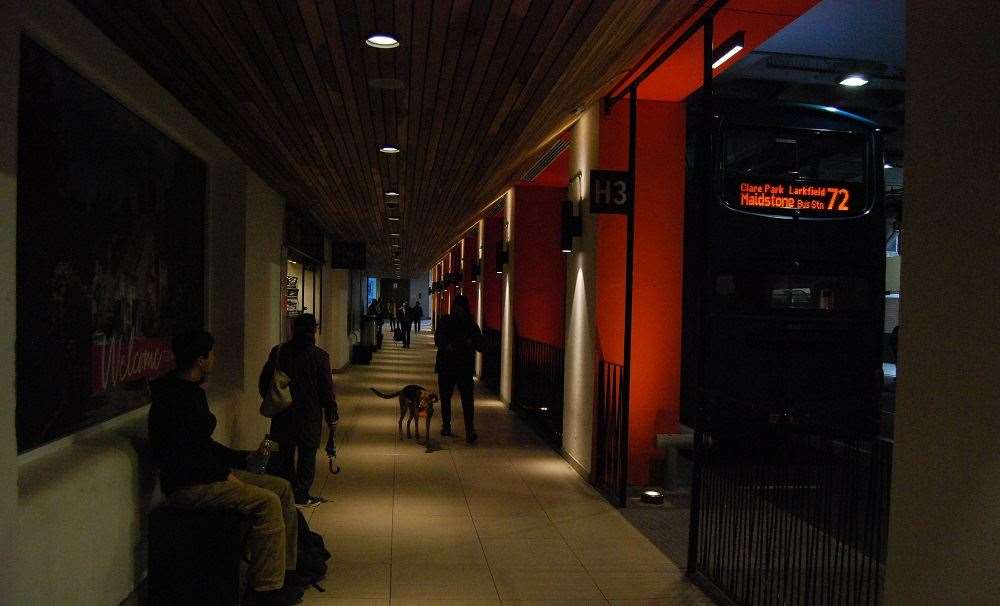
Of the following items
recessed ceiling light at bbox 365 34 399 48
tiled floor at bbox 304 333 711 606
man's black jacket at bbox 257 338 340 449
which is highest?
recessed ceiling light at bbox 365 34 399 48

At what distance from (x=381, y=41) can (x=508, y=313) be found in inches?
329

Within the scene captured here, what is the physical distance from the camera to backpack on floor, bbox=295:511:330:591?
4.38m

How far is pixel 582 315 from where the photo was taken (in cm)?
749

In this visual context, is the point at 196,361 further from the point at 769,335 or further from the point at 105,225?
the point at 769,335

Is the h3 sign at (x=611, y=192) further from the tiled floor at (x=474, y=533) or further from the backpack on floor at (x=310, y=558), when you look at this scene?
the backpack on floor at (x=310, y=558)

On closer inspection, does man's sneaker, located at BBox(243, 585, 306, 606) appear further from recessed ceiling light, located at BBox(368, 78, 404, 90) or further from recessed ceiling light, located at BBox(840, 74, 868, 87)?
recessed ceiling light, located at BBox(840, 74, 868, 87)

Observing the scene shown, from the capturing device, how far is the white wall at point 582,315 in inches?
280

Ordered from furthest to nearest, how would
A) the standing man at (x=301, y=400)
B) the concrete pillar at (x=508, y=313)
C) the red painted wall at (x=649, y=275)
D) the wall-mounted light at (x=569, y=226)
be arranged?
the concrete pillar at (x=508, y=313), the wall-mounted light at (x=569, y=226), the red painted wall at (x=649, y=275), the standing man at (x=301, y=400)

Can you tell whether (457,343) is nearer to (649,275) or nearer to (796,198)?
(649,275)

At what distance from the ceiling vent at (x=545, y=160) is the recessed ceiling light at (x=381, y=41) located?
4369 mm

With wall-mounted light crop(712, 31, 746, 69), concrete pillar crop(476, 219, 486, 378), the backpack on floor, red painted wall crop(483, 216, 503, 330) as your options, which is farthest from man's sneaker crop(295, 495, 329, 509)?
concrete pillar crop(476, 219, 486, 378)

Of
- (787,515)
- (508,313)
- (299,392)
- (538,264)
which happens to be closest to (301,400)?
(299,392)

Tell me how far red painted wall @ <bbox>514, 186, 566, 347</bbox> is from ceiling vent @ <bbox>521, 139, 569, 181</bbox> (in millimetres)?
557

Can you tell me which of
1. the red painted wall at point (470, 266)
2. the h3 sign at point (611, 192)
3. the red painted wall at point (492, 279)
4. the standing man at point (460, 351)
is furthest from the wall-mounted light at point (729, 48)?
the red painted wall at point (470, 266)
